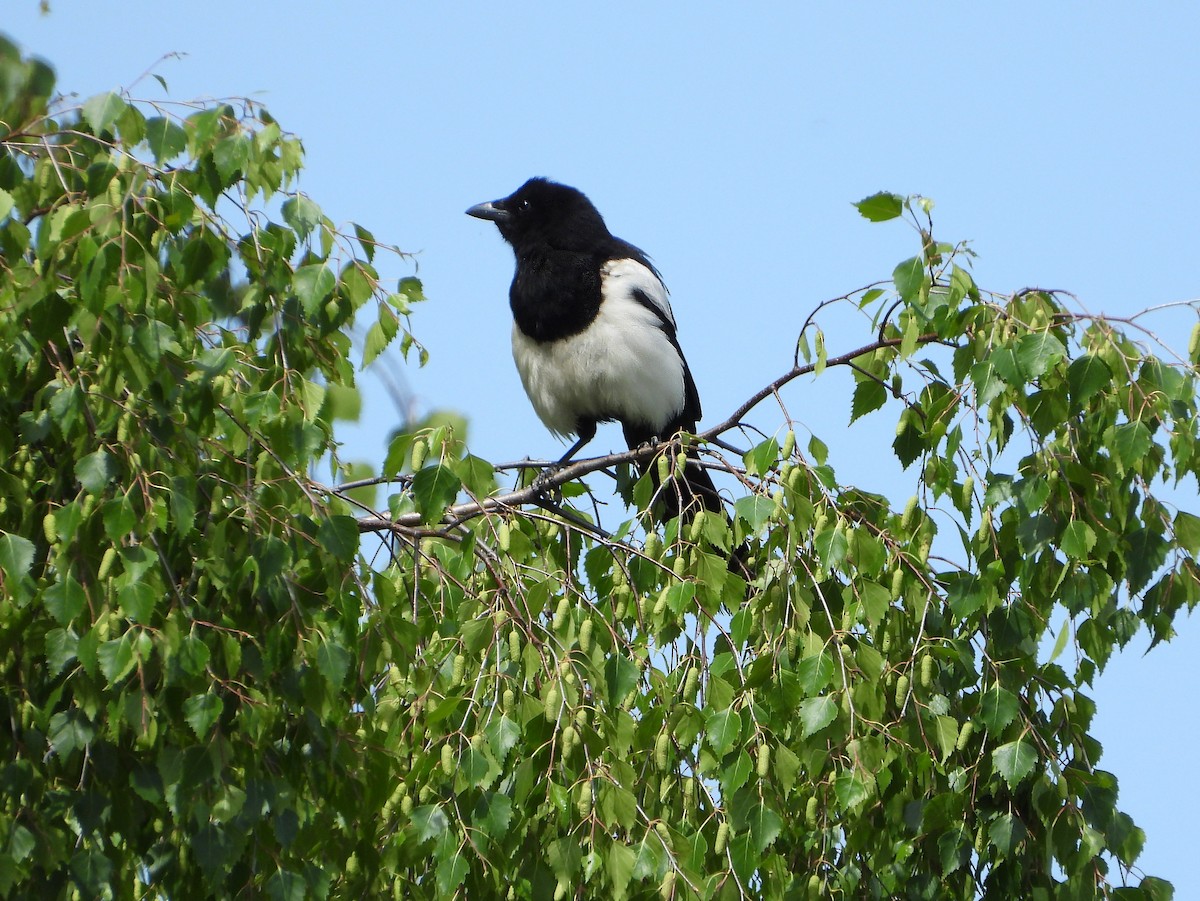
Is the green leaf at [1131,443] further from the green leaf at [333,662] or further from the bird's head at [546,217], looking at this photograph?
the bird's head at [546,217]

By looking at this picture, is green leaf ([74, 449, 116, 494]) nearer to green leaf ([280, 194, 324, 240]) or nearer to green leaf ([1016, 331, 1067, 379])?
green leaf ([280, 194, 324, 240])

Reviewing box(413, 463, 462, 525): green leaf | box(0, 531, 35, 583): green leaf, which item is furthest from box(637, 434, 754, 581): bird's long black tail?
box(0, 531, 35, 583): green leaf

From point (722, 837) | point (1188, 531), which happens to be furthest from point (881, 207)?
point (722, 837)

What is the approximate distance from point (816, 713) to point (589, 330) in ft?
9.32

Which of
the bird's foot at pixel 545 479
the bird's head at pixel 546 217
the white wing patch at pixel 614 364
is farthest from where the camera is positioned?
the bird's head at pixel 546 217

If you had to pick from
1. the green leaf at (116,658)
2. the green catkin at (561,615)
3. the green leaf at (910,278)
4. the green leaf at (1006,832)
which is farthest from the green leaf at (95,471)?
the green leaf at (1006,832)

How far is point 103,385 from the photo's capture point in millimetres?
2326

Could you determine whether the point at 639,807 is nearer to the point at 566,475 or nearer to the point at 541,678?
the point at 541,678

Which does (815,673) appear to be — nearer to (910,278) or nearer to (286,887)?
(910,278)

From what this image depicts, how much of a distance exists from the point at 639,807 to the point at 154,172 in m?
1.47

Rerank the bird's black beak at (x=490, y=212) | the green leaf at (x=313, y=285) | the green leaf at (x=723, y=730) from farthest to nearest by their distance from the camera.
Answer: the bird's black beak at (x=490, y=212) → the green leaf at (x=723, y=730) → the green leaf at (x=313, y=285)

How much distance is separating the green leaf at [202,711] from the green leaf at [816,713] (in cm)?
106

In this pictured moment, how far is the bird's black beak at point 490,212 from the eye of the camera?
19.3 ft

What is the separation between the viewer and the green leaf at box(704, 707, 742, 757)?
8.41 feet
